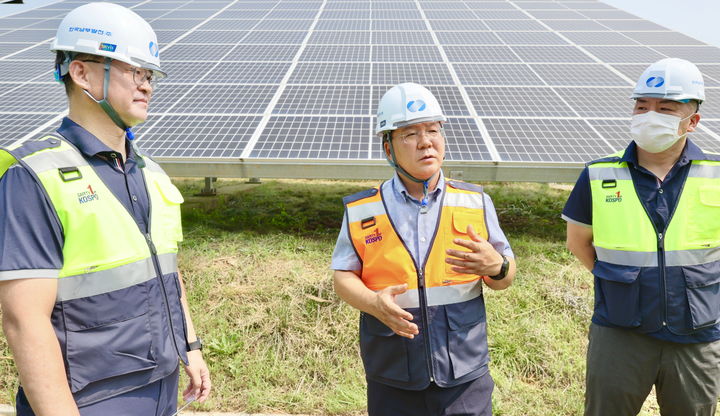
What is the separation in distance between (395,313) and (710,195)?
1783 mm

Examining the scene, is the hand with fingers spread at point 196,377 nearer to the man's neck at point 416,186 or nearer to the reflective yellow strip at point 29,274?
the reflective yellow strip at point 29,274

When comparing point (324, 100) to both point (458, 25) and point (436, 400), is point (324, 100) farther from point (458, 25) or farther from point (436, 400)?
point (458, 25)

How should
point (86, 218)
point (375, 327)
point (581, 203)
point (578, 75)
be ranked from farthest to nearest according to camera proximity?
point (578, 75)
point (581, 203)
point (375, 327)
point (86, 218)

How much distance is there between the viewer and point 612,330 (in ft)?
7.95

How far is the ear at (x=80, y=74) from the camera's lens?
1706 mm

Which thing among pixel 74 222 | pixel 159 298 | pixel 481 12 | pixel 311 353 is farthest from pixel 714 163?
pixel 481 12

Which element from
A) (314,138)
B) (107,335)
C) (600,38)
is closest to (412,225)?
(107,335)

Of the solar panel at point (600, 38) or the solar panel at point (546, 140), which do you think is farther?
the solar panel at point (600, 38)

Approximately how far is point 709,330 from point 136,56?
9.52 feet

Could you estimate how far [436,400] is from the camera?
6.52ft

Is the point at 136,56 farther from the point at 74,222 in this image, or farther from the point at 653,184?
the point at 653,184

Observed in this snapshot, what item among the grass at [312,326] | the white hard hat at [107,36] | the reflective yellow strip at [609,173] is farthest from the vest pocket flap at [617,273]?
the white hard hat at [107,36]

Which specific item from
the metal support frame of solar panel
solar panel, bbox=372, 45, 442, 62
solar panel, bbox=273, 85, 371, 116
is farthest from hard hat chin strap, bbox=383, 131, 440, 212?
solar panel, bbox=372, 45, 442, 62

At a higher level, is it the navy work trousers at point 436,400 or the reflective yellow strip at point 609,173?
the reflective yellow strip at point 609,173
